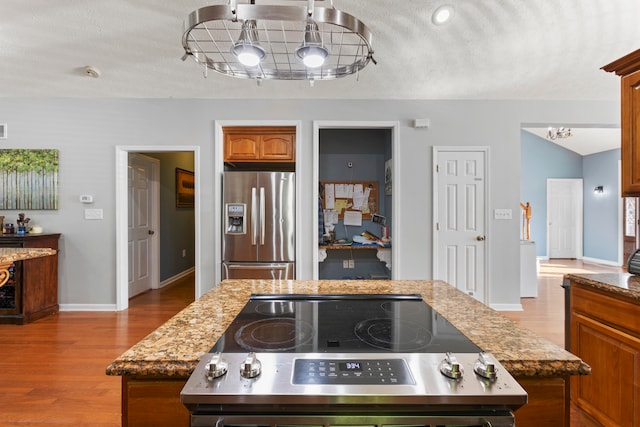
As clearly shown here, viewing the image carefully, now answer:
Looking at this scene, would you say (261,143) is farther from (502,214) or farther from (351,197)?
(502,214)

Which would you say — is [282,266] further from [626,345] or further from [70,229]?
[626,345]

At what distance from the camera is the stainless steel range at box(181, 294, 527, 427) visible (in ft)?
2.07

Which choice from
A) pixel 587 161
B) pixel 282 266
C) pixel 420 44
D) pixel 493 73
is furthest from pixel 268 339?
pixel 587 161

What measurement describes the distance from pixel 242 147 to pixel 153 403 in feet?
10.9

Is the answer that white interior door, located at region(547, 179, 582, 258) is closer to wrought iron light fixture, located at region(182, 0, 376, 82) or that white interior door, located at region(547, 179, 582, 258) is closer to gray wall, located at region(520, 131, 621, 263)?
gray wall, located at region(520, 131, 621, 263)

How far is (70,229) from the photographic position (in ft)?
12.6

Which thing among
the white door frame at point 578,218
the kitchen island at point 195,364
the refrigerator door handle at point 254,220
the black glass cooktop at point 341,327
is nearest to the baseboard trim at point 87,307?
the refrigerator door handle at point 254,220

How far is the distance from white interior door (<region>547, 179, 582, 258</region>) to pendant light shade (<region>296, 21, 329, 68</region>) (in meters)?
8.96

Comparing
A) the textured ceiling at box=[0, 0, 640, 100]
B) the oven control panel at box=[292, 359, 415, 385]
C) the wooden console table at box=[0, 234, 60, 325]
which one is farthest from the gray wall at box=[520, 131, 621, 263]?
the wooden console table at box=[0, 234, 60, 325]

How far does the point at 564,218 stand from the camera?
8.12 metres

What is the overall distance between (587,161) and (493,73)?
6657 millimetres

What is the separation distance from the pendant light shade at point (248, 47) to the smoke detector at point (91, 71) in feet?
9.79

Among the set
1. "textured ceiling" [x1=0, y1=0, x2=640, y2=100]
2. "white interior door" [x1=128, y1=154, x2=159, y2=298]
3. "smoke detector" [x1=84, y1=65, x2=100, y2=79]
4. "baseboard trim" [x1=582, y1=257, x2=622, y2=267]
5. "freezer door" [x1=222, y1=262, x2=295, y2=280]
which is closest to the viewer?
"textured ceiling" [x1=0, y1=0, x2=640, y2=100]

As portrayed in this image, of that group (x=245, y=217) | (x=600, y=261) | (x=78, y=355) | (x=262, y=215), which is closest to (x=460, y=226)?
(x=262, y=215)
